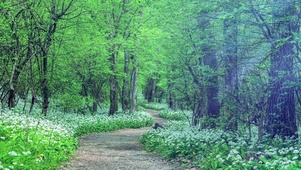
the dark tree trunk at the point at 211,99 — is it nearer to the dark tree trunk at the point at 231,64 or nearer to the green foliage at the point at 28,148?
the dark tree trunk at the point at 231,64

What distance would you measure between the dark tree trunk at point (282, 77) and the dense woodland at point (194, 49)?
3 cm

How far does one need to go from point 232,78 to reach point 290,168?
5.90 m

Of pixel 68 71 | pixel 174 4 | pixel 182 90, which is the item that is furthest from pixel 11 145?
pixel 68 71

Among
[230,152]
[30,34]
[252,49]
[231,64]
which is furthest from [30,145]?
[30,34]

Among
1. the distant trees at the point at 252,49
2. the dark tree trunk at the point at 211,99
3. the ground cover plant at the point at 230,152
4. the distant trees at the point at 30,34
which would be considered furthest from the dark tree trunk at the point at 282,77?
the distant trees at the point at 30,34

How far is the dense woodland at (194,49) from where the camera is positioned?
905 centimetres

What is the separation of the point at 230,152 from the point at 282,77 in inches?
104

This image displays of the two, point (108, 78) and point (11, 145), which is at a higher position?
point (108, 78)

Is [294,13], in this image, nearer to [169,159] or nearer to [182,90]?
[169,159]

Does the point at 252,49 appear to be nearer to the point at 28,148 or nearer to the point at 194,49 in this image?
the point at 194,49

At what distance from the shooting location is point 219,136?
1055cm

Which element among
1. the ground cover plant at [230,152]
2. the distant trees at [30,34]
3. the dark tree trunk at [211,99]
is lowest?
the ground cover plant at [230,152]

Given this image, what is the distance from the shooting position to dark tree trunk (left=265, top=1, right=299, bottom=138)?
8148 mm

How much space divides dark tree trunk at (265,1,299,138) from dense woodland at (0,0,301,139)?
28 millimetres
